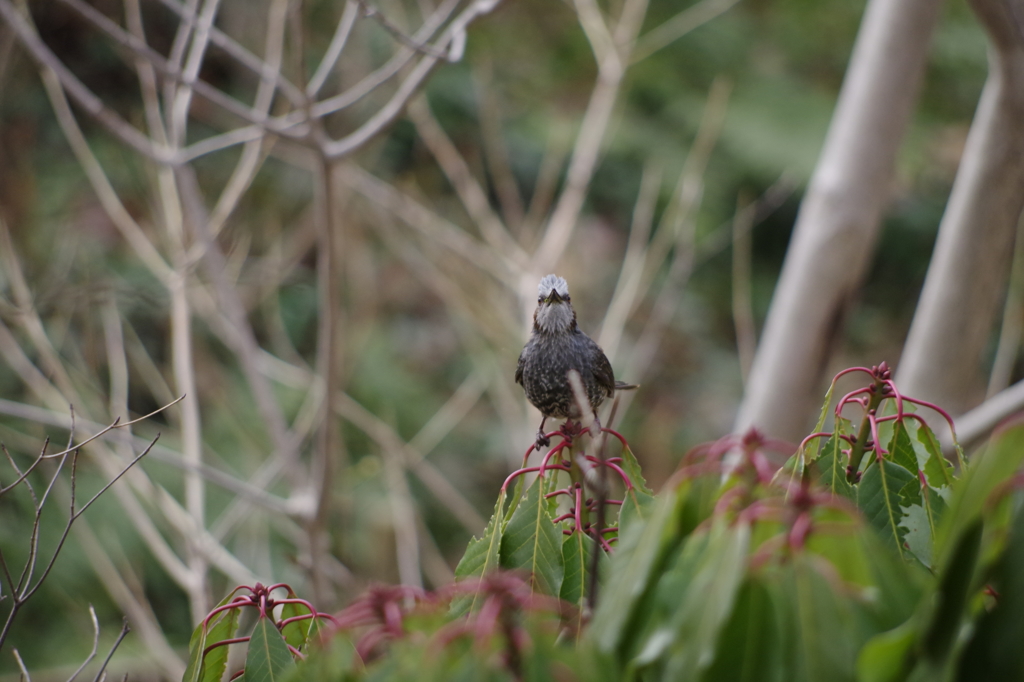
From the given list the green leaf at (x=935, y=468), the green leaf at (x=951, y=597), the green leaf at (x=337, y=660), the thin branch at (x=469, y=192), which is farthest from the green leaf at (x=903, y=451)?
the thin branch at (x=469, y=192)

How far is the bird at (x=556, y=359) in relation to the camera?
250cm

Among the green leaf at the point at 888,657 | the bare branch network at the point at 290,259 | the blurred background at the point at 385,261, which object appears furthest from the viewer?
the blurred background at the point at 385,261

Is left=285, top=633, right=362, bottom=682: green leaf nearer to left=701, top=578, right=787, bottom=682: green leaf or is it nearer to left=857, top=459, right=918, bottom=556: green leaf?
left=701, top=578, right=787, bottom=682: green leaf

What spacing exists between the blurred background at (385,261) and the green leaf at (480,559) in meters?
1.95

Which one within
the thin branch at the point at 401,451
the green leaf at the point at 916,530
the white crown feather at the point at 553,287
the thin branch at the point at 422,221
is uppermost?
the thin branch at the point at 422,221

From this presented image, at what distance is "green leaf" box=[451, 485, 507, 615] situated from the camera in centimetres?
131

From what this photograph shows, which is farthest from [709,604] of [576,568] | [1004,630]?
[576,568]

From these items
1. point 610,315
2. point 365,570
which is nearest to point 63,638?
point 365,570

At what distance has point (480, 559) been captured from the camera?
134 centimetres

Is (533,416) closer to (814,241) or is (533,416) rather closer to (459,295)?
(459,295)

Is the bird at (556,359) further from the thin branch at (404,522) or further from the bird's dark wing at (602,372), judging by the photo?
the thin branch at (404,522)

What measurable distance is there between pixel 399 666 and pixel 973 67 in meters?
7.37

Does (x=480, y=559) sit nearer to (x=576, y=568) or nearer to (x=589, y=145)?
(x=576, y=568)

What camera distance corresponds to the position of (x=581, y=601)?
4.23ft
